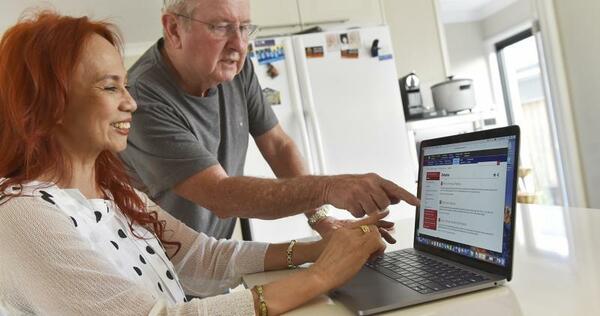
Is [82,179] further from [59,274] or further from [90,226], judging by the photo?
[59,274]

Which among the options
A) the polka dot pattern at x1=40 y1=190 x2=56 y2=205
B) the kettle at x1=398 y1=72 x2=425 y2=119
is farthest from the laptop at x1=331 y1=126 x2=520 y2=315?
the kettle at x1=398 y1=72 x2=425 y2=119

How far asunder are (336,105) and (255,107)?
1244mm

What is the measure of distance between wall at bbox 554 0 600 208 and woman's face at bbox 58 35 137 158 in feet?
8.45

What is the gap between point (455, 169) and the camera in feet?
3.08

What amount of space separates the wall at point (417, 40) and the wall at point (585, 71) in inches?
32.2

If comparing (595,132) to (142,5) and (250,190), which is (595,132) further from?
(142,5)

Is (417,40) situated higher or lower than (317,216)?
higher

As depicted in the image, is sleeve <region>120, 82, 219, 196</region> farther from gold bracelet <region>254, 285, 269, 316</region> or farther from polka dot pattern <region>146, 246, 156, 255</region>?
gold bracelet <region>254, 285, 269, 316</region>

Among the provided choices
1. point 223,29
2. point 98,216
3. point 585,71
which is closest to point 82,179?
point 98,216

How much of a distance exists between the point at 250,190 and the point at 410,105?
2318 millimetres

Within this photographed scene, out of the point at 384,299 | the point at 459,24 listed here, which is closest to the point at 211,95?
the point at 384,299

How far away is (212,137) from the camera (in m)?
1.54

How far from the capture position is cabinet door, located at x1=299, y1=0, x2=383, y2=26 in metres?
3.15

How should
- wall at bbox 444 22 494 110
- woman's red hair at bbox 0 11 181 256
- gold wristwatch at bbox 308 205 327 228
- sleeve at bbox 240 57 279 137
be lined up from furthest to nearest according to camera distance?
wall at bbox 444 22 494 110 → sleeve at bbox 240 57 279 137 → gold wristwatch at bbox 308 205 327 228 → woman's red hair at bbox 0 11 181 256
